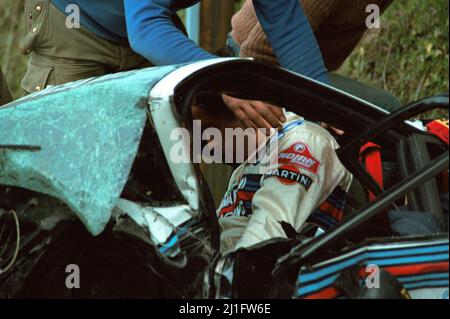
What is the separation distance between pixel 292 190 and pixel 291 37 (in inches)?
23.6

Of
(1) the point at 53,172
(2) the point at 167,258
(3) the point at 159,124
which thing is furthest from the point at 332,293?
(1) the point at 53,172

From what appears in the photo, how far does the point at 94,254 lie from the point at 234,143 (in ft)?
2.55

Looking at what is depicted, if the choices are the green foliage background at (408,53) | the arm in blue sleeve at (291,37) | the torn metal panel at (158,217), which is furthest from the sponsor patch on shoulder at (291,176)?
the green foliage background at (408,53)

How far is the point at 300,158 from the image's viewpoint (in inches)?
100.0

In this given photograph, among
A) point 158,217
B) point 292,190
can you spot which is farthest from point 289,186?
point 158,217

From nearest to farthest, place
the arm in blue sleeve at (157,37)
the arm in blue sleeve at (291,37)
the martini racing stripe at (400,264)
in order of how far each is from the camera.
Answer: the martini racing stripe at (400,264), the arm in blue sleeve at (157,37), the arm in blue sleeve at (291,37)

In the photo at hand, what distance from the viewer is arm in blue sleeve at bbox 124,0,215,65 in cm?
243

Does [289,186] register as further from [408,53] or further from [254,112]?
[408,53]

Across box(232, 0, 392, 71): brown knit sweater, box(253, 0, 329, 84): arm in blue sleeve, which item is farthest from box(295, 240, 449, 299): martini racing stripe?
box(232, 0, 392, 71): brown knit sweater

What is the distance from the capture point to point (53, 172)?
2.03 metres

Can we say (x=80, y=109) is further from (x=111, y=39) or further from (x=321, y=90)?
(x=111, y=39)

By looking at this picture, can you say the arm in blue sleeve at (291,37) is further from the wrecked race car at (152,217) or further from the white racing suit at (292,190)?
the wrecked race car at (152,217)

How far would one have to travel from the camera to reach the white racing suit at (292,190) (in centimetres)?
243

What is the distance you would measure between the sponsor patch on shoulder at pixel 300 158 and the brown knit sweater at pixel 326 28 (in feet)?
2.79
